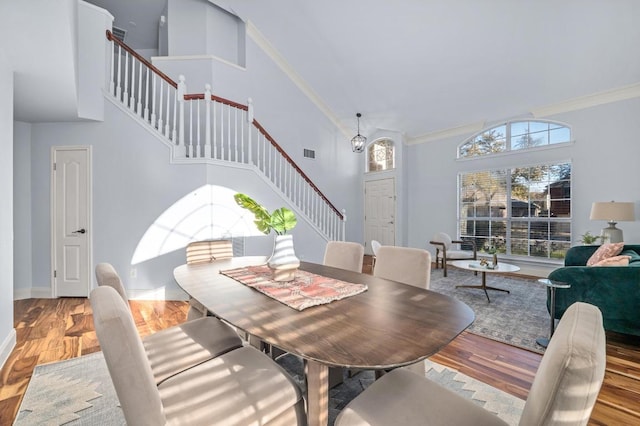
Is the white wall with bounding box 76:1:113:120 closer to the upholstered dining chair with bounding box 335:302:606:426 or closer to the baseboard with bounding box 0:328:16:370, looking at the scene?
the baseboard with bounding box 0:328:16:370

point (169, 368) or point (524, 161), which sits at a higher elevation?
point (524, 161)

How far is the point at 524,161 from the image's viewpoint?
16.4 ft

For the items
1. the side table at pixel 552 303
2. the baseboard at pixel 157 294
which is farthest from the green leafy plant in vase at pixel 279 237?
the baseboard at pixel 157 294

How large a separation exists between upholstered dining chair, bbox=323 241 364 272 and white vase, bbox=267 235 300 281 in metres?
0.67

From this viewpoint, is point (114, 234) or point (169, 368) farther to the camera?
point (114, 234)

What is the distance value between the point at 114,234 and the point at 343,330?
12.5 ft

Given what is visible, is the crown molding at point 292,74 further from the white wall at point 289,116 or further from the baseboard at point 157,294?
the baseboard at point 157,294

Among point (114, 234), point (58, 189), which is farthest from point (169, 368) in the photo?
point (58, 189)

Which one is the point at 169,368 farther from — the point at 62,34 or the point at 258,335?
the point at 62,34

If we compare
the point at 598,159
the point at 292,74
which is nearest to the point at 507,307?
the point at 598,159

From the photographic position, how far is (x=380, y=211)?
6887 millimetres

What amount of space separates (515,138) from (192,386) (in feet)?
20.1

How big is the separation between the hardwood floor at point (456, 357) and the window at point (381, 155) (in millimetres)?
4854

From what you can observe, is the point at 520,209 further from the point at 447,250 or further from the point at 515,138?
the point at 447,250
